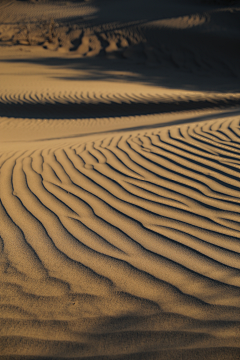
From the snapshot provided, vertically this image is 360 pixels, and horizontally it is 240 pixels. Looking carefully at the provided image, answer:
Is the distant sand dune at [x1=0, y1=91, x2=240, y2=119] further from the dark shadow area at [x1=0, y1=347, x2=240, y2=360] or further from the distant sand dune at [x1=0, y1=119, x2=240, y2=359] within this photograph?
the dark shadow area at [x1=0, y1=347, x2=240, y2=360]

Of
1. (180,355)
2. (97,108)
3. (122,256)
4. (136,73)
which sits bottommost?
(180,355)

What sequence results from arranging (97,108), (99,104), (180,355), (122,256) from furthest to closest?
1. (99,104)
2. (97,108)
3. (122,256)
4. (180,355)

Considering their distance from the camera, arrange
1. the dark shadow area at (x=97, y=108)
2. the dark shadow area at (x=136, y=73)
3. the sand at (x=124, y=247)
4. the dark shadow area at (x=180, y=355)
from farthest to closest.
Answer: the dark shadow area at (x=136, y=73)
the dark shadow area at (x=97, y=108)
the sand at (x=124, y=247)
the dark shadow area at (x=180, y=355)

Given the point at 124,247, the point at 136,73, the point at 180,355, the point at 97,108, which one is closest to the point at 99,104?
the point at 97,108

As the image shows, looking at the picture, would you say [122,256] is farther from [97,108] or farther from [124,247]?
[97,108]

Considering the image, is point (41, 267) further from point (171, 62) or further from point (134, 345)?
point (171, 62)

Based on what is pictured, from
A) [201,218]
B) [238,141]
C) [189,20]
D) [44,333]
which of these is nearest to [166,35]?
[189,20]

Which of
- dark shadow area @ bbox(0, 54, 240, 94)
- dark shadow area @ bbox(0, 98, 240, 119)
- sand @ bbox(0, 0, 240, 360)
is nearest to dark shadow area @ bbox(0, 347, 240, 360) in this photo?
sand @ bbox(0, 0, 240, 360)

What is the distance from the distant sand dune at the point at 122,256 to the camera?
151 cm

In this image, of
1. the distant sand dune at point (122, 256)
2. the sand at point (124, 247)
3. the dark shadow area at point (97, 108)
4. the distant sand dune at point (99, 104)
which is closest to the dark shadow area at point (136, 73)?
the distant sand dune at point (99, 104)

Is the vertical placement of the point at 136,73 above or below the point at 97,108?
above

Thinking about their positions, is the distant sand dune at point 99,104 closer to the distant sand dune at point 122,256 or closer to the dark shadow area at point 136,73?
the dark shadow area at point 136,73

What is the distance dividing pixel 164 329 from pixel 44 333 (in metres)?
0.61

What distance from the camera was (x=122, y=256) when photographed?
2.05 metres
